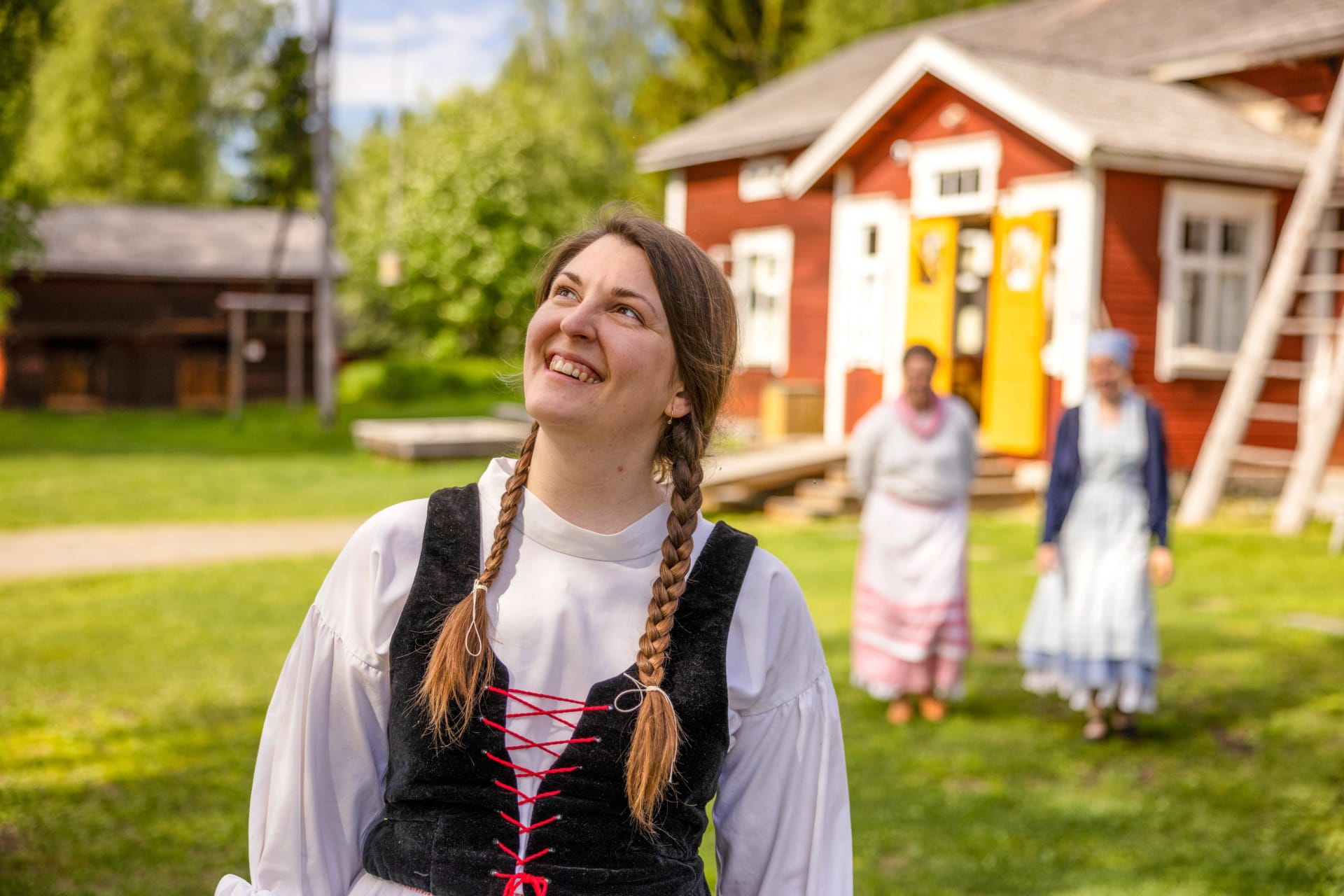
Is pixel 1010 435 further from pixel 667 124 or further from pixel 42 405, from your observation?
pixel 42 405

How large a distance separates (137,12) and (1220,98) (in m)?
38.0

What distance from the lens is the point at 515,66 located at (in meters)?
51.3

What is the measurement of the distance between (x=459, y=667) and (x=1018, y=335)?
12.9m

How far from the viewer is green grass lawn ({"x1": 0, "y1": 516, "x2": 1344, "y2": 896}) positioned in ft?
15.9

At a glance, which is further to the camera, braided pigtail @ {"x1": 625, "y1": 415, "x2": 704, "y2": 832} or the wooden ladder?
the wooden ladder

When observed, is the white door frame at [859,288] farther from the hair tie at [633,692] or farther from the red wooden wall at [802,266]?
the hair tie at [633,692]

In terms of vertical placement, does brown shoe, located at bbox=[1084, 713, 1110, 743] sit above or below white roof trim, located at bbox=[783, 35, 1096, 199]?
below

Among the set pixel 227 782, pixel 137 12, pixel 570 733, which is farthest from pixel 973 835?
pixel 137 12

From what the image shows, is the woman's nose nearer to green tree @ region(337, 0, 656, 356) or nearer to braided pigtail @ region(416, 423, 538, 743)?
braided pigtail @ region(416, 423, 538, 743)

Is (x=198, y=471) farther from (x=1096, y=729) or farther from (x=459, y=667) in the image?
(x=459, y=667)

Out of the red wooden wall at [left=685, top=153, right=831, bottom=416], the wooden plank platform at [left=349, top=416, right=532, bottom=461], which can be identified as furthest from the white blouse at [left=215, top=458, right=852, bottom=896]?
the red wooden wall at [left=685, top=153, right=831, bottom=416]

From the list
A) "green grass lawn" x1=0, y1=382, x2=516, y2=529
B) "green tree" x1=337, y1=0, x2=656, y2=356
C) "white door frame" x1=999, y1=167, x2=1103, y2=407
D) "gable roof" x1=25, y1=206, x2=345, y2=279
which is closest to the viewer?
"white door frame" x1=999, y1=167, x2=1103, y2=407

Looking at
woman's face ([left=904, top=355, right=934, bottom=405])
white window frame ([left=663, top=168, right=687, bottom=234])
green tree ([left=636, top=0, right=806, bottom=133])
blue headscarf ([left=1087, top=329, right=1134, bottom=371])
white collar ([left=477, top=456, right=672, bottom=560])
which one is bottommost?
white collar ([left=477, top=456, right=672, bottom=560])

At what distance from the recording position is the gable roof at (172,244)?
33.7m
